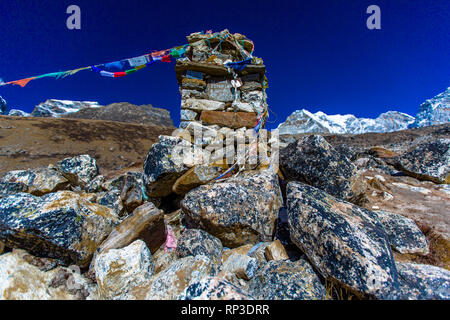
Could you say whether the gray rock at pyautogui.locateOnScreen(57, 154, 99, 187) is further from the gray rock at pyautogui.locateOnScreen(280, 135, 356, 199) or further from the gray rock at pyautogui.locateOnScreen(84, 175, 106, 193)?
the gray rock at pyautogui.locateOnScreen(280, 135, 356, 199)

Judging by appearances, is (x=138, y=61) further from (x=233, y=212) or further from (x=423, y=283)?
(x=423, y=283)

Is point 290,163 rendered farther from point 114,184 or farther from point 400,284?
point 114,184

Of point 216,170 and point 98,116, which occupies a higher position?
point 98,116

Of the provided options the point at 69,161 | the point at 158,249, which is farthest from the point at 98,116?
the point at 158,249

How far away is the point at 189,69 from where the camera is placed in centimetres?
425

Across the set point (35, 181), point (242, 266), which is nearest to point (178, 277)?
point (242, 266)

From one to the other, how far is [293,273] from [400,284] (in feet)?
3.11

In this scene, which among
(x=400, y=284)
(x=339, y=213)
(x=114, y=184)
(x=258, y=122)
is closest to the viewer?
(x=400, y=284)

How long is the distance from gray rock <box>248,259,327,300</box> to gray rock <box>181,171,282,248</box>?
620mm

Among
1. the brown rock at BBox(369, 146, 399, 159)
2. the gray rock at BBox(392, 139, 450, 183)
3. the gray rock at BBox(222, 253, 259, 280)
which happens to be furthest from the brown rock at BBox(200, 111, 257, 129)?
the brown rock at BBox(369, 146, 399, 159)

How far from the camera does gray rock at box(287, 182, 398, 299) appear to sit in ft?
5.35

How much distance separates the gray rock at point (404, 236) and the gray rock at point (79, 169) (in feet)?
21.2

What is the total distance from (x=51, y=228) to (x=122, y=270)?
1098 mm

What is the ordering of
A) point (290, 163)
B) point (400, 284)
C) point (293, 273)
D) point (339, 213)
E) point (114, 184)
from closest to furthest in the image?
point (400, 284), point (293, 273), point (339, 213), point (290, 163), point (114, 184)
